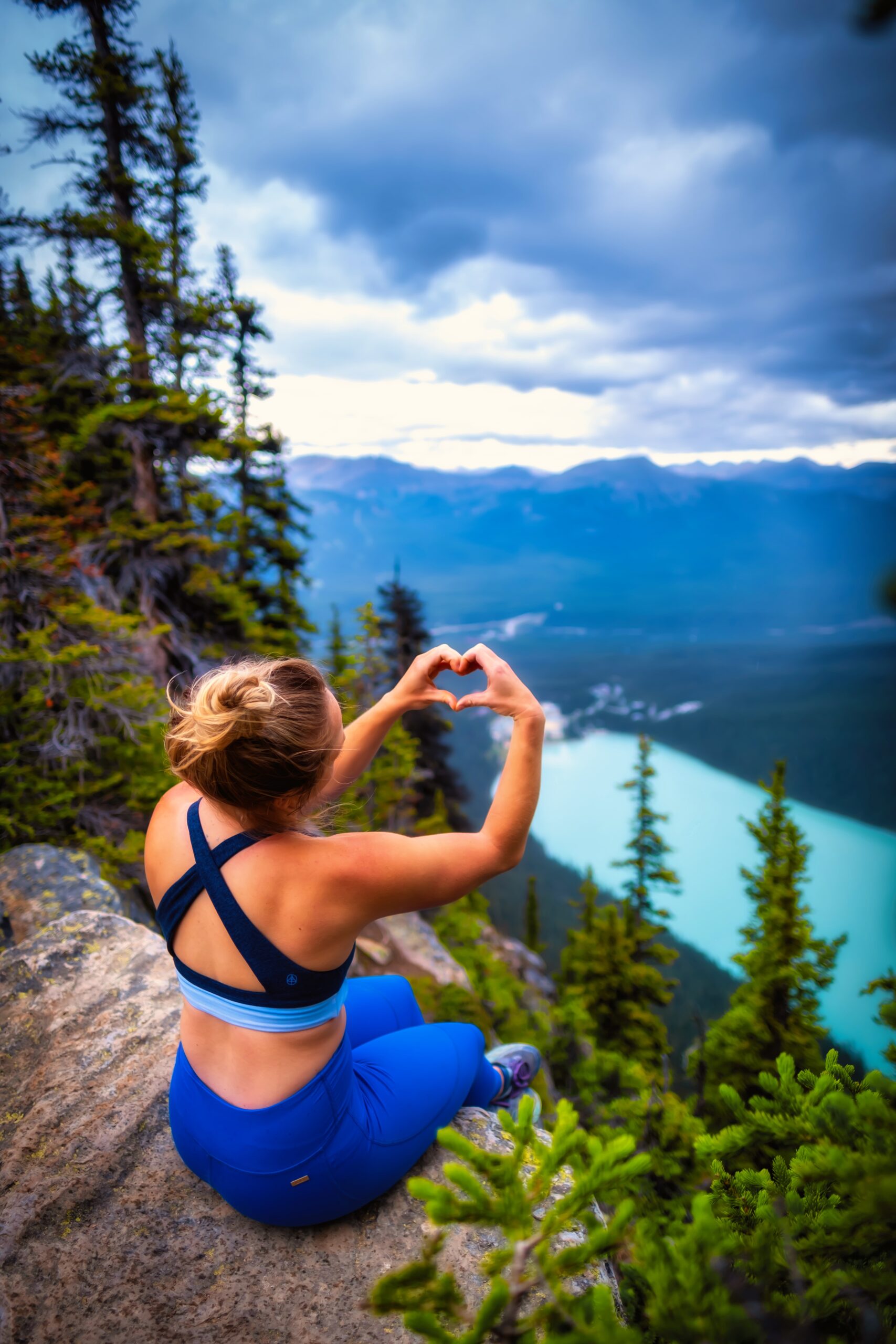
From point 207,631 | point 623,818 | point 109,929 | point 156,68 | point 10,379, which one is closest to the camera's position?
point 109,929

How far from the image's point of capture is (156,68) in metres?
12.3

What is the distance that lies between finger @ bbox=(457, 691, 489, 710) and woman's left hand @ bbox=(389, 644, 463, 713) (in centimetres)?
11

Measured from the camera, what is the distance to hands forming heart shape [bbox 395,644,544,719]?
234cm

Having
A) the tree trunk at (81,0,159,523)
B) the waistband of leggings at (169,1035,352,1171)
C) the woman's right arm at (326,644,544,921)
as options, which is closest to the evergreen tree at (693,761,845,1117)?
the woman's right arm at (326,644,544,921)

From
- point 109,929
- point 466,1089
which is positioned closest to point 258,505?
point 109,929

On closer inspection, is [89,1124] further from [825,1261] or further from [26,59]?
[26,59]

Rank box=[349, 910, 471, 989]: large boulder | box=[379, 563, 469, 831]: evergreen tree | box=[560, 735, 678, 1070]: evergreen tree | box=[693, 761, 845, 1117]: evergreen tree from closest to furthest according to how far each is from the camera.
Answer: box=[349, 910, 471, 989]: large boulder, box=[693, 761, 845, 1117]: evergreen tree, box=[560, 735, 678, 1070]: evergreen tree, box=[379, 563, 469, 831]: evergreen tree

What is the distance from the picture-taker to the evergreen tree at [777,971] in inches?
502

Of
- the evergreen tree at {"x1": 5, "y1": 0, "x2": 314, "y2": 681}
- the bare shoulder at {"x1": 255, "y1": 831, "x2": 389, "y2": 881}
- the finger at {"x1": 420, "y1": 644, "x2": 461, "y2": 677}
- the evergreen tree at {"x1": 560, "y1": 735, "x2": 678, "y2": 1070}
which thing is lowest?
the evergreen tree at {"x1": 560, "y1": 735, "x2": 678, "y2": 1070}

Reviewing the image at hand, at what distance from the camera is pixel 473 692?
8.45ft

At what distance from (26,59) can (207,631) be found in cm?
1055

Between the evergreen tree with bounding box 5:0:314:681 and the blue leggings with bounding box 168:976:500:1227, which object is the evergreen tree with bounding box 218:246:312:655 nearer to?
the evergreen tree with bounding box 5:0:314:681

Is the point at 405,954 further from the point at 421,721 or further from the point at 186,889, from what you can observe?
the point at 186,889

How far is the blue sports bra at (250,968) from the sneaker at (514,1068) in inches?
64.1
